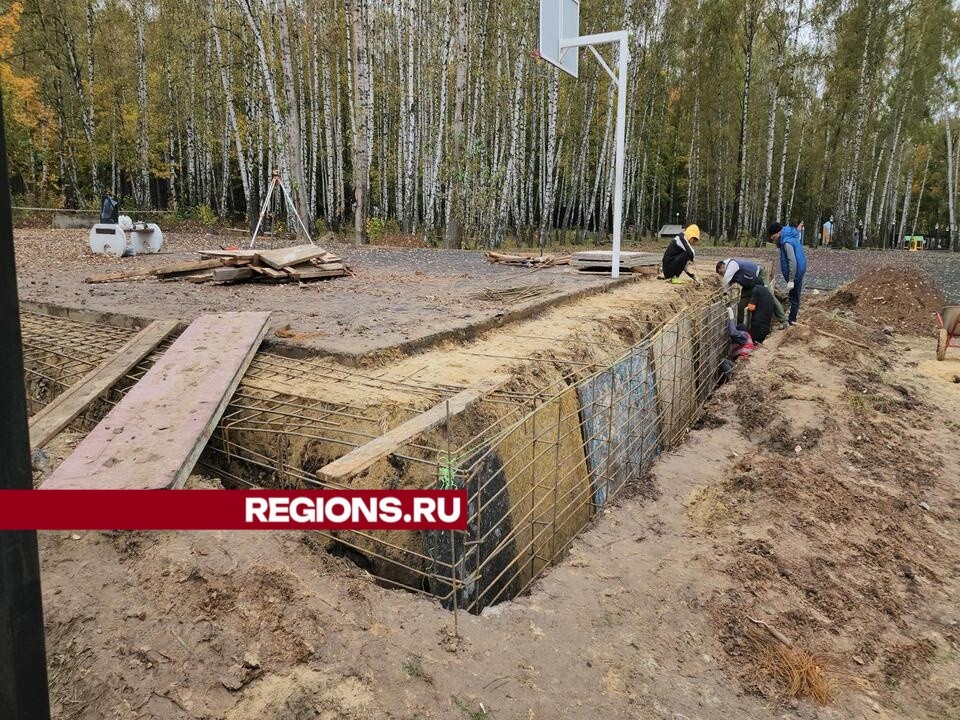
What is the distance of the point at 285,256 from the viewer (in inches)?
380

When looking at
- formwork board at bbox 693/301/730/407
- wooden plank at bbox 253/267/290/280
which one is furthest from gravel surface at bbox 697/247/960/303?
wooden plank at bbox 253/267/290/280

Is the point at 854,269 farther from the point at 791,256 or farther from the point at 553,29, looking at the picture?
the point at 553,29

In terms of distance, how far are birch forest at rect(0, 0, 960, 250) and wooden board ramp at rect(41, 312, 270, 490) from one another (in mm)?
13551

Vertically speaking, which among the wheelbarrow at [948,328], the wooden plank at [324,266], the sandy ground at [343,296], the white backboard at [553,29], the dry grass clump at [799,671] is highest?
the white backboard at [553,29]

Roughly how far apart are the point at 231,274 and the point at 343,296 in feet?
6.24

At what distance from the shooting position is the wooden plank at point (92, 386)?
395 centimetres

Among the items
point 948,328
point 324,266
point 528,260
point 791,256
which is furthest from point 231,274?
point 948,328

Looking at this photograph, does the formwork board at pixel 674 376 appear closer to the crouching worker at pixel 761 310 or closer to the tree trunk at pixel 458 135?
the crouching worker at pixel 761 310

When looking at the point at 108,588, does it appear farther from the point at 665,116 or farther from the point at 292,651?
the point at 665,116

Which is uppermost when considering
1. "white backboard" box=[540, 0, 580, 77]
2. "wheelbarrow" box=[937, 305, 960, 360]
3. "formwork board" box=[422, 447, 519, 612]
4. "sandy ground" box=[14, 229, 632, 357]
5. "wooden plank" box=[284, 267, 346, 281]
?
"white backboard" box=[540, 0, 580, 77]

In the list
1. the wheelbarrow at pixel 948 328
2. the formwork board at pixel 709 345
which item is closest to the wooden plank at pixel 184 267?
the formwork board at pixel 709 345

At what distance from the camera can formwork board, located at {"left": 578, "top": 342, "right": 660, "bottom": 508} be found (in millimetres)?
5215

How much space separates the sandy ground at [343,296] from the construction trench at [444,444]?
59 cm

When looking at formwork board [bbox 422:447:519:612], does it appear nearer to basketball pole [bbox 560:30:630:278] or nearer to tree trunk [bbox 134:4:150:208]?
basketball pole [bbox 560:30:630:278]
